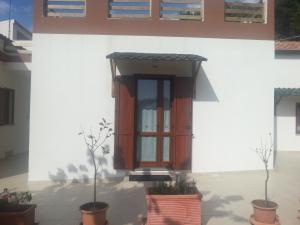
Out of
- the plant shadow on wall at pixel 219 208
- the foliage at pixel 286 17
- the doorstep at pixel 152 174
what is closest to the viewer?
the plant shadow on wall at pixel 219 208

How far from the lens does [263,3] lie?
9.57 metres

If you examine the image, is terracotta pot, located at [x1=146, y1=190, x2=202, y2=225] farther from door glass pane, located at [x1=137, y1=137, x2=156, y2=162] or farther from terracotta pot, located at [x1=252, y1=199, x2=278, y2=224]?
door glass pane, located at [x1=137, y1=137, x2=156, y2=162]

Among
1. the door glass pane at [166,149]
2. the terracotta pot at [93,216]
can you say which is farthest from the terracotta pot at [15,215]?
the door glass pane at [166,149]

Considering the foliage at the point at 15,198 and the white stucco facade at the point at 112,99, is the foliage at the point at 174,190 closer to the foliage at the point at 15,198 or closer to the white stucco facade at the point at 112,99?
the foliage at the point at 15,198

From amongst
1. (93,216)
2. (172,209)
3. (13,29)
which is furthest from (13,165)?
(13,29)

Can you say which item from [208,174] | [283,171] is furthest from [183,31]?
[283,171]

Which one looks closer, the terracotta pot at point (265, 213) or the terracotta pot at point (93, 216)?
the terracotta pot at point (93, 216)

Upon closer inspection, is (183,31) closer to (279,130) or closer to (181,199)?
(181,199)

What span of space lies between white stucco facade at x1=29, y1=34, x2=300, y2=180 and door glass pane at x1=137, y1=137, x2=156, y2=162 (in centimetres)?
82

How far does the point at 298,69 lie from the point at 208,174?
655 cm

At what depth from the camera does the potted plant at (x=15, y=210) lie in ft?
16.4

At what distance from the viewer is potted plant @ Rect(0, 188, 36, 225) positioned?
16.4ft

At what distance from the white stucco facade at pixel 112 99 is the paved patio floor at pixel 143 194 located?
53 centimetres

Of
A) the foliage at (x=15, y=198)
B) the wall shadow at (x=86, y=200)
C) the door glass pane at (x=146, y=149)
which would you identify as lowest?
the wall shadow at (x=86, y=200)
